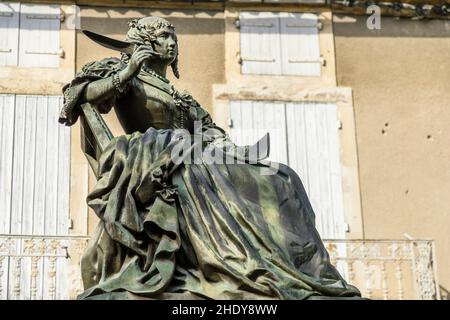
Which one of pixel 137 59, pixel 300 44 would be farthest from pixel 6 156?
pixel 137 59

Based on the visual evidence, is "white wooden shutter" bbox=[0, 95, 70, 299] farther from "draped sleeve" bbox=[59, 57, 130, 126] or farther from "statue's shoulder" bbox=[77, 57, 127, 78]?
"draped sleeve" bbox=[59, 57, 130, 126]

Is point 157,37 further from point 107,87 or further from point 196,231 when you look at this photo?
point 196,231

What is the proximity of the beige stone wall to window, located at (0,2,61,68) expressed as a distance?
3584mm

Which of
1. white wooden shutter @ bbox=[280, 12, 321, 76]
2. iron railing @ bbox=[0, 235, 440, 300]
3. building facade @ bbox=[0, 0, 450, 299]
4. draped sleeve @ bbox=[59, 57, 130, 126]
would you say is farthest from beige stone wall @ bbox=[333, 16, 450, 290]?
draped sleeve @ bbox=[59, 57, 130, 126]

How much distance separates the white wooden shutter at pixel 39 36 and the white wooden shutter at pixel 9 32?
6cm

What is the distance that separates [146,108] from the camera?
23.3 ft

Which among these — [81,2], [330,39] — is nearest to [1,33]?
[81,2]

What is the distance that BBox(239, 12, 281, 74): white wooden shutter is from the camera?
656 inches

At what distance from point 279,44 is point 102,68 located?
979 centimetres

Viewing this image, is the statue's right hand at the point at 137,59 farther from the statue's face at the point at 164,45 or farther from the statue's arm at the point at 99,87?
the statue's face at the point at 164,45

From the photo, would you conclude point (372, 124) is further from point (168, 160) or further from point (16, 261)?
point (168, 160)

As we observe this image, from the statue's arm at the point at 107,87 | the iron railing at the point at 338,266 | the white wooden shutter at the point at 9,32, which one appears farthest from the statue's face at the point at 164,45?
the white wooden shutter at the point at 9,32

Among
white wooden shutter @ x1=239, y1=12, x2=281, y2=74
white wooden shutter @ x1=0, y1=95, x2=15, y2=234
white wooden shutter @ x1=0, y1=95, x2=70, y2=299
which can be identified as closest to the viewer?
white wooden shutter @ x1=0, y1=95, x2=70, y2=299

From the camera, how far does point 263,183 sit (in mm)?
6656
